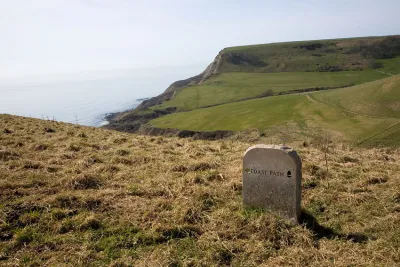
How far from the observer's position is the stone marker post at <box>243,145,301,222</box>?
7.35 m

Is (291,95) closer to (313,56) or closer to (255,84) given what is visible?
(255,84)

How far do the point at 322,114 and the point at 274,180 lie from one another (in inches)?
2008

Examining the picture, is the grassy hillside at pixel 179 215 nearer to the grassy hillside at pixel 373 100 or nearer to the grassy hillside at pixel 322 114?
the grassy hillside at pixel 322 114

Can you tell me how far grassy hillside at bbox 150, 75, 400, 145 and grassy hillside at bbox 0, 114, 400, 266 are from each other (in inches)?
1330

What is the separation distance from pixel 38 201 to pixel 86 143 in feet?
23.6

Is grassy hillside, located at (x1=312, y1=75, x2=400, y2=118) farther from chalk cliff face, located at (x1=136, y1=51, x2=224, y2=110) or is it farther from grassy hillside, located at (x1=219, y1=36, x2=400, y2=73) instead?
chalk cliff face, located at (x1=136, y1=51, x2=224, y2=110)

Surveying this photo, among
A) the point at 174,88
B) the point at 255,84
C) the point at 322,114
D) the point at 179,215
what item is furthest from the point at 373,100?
the point at 174,88

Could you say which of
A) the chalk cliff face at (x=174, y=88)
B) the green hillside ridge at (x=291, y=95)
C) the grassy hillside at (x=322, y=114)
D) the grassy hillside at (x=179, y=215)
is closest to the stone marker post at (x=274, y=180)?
the grassy hillside at (x=179, y=215)

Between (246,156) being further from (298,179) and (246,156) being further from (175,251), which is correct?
(175,251)

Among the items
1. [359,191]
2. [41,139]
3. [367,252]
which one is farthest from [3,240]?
[41,139]

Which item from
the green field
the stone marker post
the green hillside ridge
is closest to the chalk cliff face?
the green hillside ridge

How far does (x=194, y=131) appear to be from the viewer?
63875 millimetres

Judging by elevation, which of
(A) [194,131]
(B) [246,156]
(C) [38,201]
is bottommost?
(A) [194,131]

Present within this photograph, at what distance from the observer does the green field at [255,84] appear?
9819 centimetres
